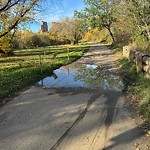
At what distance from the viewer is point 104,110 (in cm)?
782

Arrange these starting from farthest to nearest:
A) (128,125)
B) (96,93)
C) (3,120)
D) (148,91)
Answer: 1. (96,93)
2. (148,91)
3. (3,120)
4. (128,125)

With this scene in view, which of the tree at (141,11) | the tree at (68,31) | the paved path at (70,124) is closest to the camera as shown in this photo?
the paved path at (70,124)

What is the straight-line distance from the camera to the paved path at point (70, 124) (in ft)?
18.5

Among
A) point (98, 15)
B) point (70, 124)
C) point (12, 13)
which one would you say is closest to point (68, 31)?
point (98, 15)

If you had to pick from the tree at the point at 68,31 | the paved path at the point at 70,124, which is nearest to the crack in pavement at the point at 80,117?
the paved path at the point at 70,124

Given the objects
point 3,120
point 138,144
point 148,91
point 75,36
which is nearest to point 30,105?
point 3,120

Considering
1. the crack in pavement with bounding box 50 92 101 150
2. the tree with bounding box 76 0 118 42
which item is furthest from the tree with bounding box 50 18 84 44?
the crack in pavement with bounding box 50 92 101 150

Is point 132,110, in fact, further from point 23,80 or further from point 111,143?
point 23,80

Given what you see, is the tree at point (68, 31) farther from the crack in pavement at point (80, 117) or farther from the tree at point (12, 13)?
the crack in pavement at point (80, 117)

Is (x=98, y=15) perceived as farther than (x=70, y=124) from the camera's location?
Yes

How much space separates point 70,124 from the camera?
677 centimetres

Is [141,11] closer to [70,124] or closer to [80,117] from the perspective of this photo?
[80,117]

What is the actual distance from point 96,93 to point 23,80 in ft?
15.9

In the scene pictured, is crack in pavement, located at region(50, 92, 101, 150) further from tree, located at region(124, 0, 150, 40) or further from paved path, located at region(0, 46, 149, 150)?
tree, located at region(124, 0, 150, 40)
